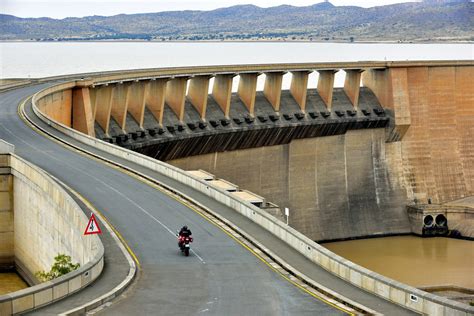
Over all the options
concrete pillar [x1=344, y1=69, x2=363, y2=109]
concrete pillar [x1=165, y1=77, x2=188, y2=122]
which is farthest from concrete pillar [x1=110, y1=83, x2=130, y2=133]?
concrete pillar [x1=344, y1=69, x2=363, y2=109]

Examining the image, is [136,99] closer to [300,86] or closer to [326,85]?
[300,86]

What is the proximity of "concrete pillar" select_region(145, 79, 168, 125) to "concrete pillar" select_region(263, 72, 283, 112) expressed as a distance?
10165mm

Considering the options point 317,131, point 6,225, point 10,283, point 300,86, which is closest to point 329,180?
point 317,131

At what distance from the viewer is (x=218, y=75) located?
66.1m

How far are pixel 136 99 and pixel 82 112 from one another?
7.03 m

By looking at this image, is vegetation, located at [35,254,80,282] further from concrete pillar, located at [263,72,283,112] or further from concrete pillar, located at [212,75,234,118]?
concrete pillar, located at [263,72,283,112]

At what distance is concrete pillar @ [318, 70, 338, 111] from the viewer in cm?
7300

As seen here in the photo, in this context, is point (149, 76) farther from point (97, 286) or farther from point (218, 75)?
point (97, 286)

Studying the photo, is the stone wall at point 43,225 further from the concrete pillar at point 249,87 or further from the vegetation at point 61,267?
the concrete pillar at point 249,87

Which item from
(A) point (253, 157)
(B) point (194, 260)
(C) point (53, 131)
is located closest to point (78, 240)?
(B) point (194, 260)

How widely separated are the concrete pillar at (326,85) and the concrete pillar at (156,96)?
15.3 m

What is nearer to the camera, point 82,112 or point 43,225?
point 43,225

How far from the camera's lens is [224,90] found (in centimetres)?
6700

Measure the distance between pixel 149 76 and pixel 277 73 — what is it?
1225cm
